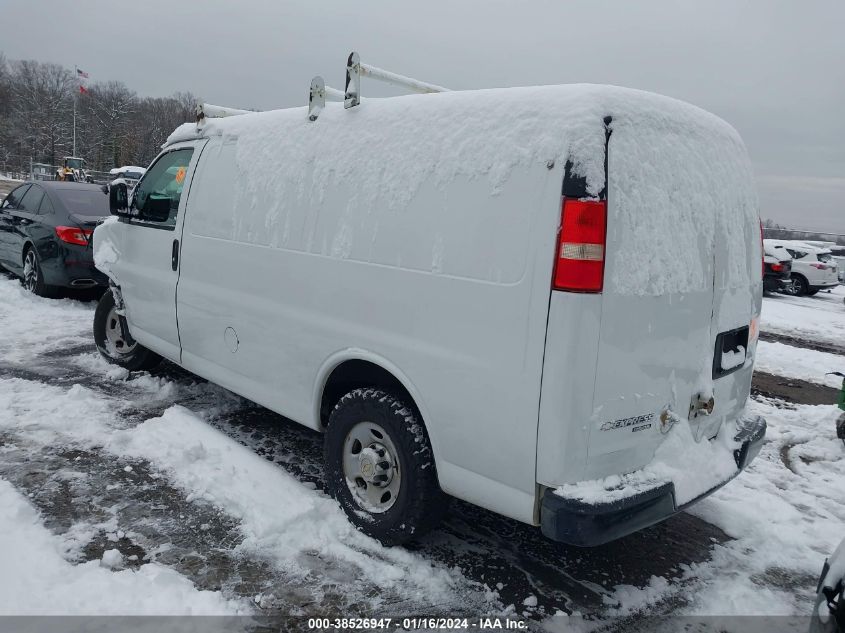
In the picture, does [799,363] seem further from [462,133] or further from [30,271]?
[30,271]

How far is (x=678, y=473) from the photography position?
110 inches

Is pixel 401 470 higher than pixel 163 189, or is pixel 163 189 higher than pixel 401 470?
pixel 163 189

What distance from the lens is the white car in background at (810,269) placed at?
1748 cm

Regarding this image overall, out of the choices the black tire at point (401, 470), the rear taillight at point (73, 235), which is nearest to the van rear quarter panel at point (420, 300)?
the black tire at point (401, 470)

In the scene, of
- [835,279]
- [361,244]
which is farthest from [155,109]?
[361,244]

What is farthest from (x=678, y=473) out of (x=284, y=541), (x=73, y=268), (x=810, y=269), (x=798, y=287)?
(x=798, y=287)

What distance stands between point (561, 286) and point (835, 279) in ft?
62.9

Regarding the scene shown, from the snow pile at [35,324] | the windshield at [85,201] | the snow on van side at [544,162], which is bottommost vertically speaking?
the snow pile at [35,324]

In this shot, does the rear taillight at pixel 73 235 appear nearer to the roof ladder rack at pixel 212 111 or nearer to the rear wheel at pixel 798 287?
the roof ladder rack at pixel 212 111

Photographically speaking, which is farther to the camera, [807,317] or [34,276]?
[807,317]

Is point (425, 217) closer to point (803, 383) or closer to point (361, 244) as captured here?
point (361, 244)

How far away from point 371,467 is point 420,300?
95 cm

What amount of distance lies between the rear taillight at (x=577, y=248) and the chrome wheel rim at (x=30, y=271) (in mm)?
8707

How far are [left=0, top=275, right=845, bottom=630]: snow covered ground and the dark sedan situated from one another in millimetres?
3799
